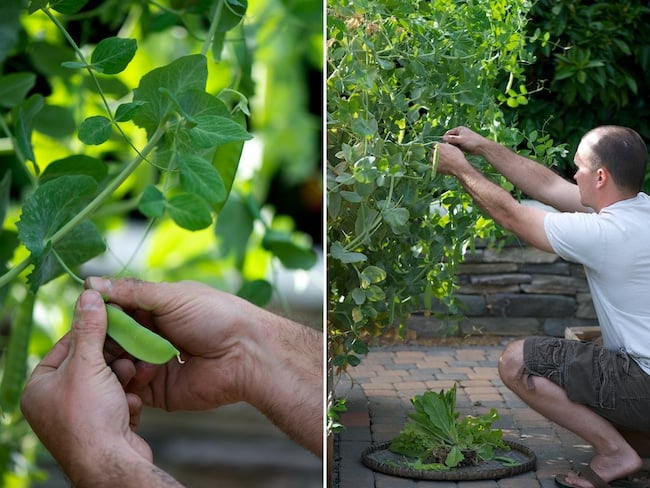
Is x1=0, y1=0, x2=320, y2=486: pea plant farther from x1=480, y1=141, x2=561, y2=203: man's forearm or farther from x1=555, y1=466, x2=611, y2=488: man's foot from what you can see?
x1=555, y1=466, x2=611, y2=488: man's foot

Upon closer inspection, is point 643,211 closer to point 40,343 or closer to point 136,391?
point 136,391

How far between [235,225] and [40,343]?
1.19 feet

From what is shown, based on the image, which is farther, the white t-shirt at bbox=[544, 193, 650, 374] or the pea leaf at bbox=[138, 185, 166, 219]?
the white t-shirt at bbox=[544, 193, 650, 374]

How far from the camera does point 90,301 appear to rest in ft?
2.61

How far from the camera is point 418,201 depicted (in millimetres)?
1080

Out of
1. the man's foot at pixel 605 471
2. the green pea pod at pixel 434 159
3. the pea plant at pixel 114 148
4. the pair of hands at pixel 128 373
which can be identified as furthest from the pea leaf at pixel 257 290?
the man's foot at pixel 605 471

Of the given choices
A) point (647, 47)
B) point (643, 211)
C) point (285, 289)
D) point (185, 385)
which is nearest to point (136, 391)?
point (185, 385)

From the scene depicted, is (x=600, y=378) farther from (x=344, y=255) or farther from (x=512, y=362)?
(x=344, y=255)

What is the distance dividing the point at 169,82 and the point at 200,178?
0.29ft

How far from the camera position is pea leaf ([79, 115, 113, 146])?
67cm

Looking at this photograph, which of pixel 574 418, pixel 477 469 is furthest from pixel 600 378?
pixel 477 469

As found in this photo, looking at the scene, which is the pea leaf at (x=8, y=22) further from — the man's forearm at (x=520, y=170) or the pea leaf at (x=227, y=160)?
the man's forearm at (x=520, y=170)

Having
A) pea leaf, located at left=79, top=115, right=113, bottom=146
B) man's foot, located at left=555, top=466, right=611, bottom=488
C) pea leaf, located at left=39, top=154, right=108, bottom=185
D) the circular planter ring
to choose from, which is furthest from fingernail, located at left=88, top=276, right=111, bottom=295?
man's foot, located at left=555, top=466, right=611, bottom=488

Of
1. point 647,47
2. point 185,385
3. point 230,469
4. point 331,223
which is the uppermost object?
point 647,47
